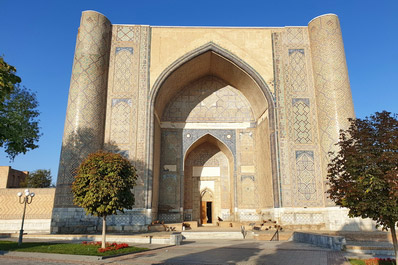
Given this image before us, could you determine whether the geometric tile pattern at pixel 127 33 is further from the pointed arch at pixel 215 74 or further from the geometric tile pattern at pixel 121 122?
the geometric tile pattern at pixel 121 122

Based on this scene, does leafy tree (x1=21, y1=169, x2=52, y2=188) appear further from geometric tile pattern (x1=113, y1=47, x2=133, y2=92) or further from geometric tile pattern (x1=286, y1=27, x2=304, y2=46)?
geometric tile pattern (x1=286, y1=27, x2=304, y2=46)

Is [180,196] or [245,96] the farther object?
[245,96]

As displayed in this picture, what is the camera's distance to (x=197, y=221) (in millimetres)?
14758

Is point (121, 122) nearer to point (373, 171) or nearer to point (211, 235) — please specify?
point (211, 235)

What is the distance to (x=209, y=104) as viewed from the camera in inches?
607

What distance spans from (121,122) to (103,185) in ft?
18.1

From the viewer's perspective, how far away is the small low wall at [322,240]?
7.57 meters

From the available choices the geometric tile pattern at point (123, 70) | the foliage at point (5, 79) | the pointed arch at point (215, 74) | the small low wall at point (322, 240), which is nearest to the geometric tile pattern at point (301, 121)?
the pointed arch at point (215, 74)

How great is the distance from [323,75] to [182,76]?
6.03 m

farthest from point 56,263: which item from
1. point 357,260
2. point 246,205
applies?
point 246,205

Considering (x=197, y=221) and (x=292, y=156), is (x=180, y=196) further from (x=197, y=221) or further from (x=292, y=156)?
(x=292, y=156)

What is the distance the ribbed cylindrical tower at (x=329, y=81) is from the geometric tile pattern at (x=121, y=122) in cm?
764

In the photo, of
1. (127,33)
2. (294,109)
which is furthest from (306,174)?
(127,33)

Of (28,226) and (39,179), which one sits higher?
(39,179)
